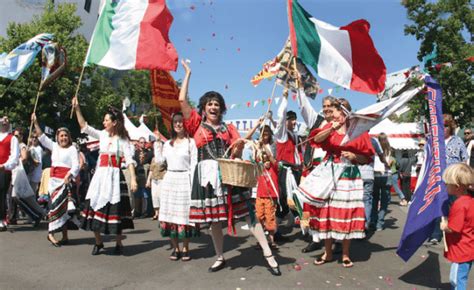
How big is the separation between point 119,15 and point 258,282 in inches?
177

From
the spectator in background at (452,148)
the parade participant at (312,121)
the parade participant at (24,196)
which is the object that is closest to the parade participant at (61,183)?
the parade participant at (24,196)

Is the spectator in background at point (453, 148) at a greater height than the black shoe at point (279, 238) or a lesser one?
greater

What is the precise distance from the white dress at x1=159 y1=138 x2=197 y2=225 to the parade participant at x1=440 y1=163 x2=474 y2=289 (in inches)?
118

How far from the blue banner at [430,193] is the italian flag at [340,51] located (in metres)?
0.92

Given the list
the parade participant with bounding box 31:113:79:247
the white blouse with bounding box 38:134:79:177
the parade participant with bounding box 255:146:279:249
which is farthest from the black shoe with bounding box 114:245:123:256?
the parade participant with bounding box 255:146:279:249

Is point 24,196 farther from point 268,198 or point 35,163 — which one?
point 268,198

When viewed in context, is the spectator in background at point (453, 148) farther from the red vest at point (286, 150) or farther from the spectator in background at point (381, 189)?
the red vest at point (286, 150)

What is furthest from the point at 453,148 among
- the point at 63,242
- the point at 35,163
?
the point at 35,163

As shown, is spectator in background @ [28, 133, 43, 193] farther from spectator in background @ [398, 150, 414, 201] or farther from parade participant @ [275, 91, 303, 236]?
spectator in background @ [398, 150, 414, 201]

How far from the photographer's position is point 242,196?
15.7 feet

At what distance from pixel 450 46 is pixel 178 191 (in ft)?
57.5

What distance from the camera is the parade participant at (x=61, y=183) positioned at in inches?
240

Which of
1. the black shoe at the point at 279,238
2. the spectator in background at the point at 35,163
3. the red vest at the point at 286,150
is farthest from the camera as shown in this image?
the spectator in background at the point at 35,163

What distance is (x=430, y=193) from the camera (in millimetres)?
4066
